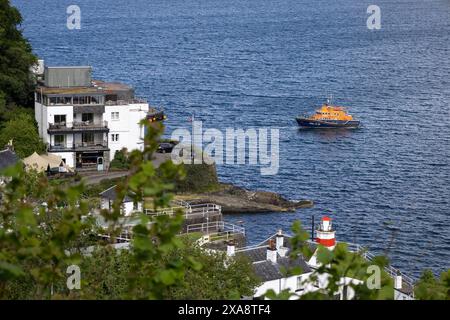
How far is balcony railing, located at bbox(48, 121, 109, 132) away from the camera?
54.8m

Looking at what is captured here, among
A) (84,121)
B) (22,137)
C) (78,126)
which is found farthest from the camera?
(84,121)

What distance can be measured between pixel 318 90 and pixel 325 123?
16332mm

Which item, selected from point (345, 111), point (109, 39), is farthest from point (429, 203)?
point (109, 39)

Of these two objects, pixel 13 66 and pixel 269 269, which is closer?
pixel 269 269

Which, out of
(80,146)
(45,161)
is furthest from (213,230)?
(80,146)

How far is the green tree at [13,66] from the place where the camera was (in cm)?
5653

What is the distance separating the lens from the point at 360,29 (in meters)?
156

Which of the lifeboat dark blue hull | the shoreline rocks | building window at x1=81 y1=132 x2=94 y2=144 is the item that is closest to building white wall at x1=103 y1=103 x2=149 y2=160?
building window at x1=81 y1=132 x2=94 y2=144

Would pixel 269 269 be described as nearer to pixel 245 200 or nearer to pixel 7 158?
pixel 7 158

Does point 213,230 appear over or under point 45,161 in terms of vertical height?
under

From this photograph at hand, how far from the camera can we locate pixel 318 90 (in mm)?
97875

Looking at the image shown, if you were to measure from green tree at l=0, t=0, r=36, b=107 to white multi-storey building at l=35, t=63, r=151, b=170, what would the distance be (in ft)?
2.92

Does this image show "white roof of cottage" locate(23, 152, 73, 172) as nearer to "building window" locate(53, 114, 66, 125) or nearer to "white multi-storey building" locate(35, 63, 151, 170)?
"white multi-storey building" locate(35, 63, 151, 170)

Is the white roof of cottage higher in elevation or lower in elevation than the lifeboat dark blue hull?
lower
